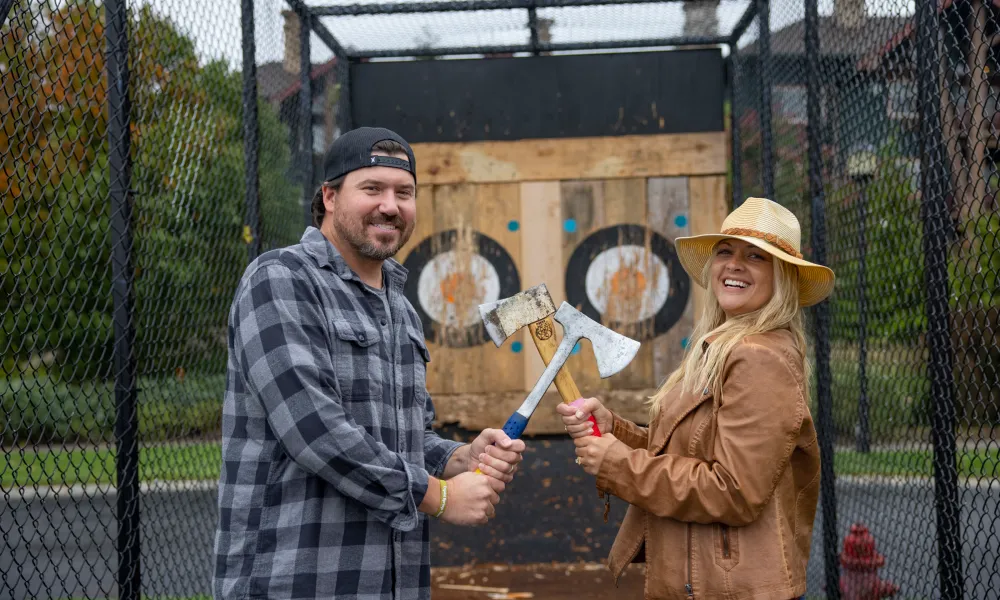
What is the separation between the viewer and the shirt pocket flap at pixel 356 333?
2115mm

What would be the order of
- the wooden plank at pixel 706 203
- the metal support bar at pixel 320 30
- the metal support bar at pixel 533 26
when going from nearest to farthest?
the metal support bar at pixel 320 30 → the metal support bar at pixel 533 26 → the wooden plank at pixel 706 203

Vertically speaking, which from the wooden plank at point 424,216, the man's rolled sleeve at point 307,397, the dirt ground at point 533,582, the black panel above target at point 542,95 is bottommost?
the dirt ground at point 533,582

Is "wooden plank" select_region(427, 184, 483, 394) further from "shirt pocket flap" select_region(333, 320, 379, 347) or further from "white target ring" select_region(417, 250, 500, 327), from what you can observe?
"shirt pocket flap" select_region(333, 320, 379, 347)

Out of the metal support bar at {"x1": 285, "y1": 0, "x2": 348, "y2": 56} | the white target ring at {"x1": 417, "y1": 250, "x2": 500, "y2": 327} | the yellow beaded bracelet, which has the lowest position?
the yellow beaded bracelet

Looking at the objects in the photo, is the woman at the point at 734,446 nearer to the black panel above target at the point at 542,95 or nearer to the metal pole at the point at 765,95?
the metal pole at the point at 765,95

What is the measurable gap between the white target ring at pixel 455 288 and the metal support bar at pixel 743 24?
2269mm

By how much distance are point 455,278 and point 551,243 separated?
712 millimetres

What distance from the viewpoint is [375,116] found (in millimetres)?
6234

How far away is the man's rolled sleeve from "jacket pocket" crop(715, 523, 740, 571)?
0.79 m

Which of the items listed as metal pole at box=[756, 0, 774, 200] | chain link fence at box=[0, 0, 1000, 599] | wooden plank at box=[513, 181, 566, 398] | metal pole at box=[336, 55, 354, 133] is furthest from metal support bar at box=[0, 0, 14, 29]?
wooden plank at box=[513, 181, 566, 398]

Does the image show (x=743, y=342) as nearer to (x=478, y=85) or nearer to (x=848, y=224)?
(x=848, y=224)

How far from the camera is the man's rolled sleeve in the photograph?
77.5 inches

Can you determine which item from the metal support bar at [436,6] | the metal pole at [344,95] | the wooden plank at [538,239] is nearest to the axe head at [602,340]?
the metal support bar at [436,6]

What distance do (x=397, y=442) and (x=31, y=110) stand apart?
4.98 feet
